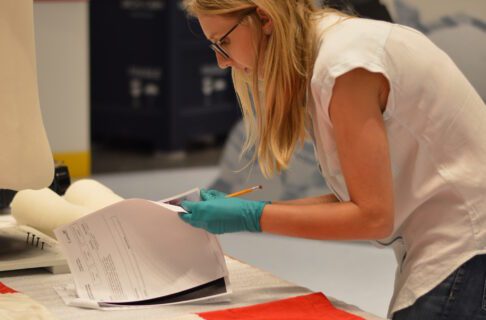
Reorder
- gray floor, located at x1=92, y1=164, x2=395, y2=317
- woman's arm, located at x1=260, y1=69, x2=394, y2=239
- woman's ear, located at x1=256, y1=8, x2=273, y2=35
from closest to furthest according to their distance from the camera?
1. woman's arm, located at x1=260, y1=69, x2=394, y2=239
2. woman's ear, located at x1=256, y1=8, x2=273, y2=35
3. gray floor, located at x1=92, y1=164, x2=395, y2=317

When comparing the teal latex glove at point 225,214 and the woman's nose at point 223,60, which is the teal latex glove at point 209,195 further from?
the woman's nose at point 223,60

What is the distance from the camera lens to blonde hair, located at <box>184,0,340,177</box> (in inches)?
65.2

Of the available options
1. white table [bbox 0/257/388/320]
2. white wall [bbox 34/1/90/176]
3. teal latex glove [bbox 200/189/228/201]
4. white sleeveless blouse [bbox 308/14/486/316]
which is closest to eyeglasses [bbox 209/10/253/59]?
white sleeveless blouse [bbox 308/14/486/316]

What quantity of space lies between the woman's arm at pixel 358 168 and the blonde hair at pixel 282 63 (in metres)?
0.12

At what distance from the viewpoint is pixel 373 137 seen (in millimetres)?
1578

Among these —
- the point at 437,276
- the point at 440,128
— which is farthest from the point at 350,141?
the point at 437,276

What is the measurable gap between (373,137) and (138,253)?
21.4 inches

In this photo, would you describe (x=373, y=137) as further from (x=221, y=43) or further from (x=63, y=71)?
(x=63, y=71)

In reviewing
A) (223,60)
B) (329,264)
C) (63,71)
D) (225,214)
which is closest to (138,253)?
(225,214)

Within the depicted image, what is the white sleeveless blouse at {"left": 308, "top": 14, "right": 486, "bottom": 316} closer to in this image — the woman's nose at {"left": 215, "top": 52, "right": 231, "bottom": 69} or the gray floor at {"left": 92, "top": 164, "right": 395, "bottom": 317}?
the woman's nose at {"left": 215, "top": 52, "right": 231, "bottom": 69}

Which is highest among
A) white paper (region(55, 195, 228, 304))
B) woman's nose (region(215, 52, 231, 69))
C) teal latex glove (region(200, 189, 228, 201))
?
woman's nose (region(215, 52, 231, 69))

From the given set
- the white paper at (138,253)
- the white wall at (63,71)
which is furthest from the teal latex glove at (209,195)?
the white wall at (63,71)

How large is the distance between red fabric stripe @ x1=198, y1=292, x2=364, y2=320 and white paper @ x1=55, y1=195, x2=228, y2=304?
0.38ft

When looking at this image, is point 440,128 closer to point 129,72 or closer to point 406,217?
point 406,217
